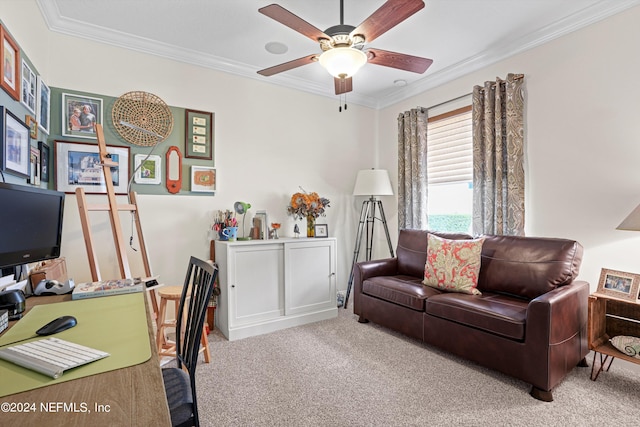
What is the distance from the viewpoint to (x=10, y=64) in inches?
Answer: 69.7

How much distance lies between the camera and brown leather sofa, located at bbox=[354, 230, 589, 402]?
201cm

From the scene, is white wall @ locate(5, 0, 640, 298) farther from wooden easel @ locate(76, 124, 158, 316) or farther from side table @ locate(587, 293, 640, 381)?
wooden easel @ locate(76, 124, 158, 316)

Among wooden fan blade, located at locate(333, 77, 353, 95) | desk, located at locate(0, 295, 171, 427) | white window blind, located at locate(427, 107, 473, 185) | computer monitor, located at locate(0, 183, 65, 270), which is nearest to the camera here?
desk, located at locate(0, 295, 171, 427)

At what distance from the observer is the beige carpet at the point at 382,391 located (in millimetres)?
1825

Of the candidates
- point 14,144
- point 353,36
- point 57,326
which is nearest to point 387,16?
point 353,36

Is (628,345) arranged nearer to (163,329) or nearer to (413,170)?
(413,170)

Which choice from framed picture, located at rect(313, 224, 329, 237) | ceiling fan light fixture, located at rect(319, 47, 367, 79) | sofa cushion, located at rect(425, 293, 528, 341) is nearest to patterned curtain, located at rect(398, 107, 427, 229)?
framed picture, located at rect(313, 224, 329, 237)

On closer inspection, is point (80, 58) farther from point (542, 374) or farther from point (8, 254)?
point (542, 374)

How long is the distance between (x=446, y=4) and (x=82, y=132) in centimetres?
316

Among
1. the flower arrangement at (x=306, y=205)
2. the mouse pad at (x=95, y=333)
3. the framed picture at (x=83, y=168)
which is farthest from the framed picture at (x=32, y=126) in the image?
the flower arrangement at (x=306, y=205)

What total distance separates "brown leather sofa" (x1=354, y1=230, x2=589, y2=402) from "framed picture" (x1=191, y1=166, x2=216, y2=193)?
181cm

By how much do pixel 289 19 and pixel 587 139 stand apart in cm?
252

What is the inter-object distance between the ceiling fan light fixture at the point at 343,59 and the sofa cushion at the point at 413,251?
198 centimetres

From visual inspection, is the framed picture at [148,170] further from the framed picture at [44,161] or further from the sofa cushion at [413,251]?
the sofa cushion at [413,251]
